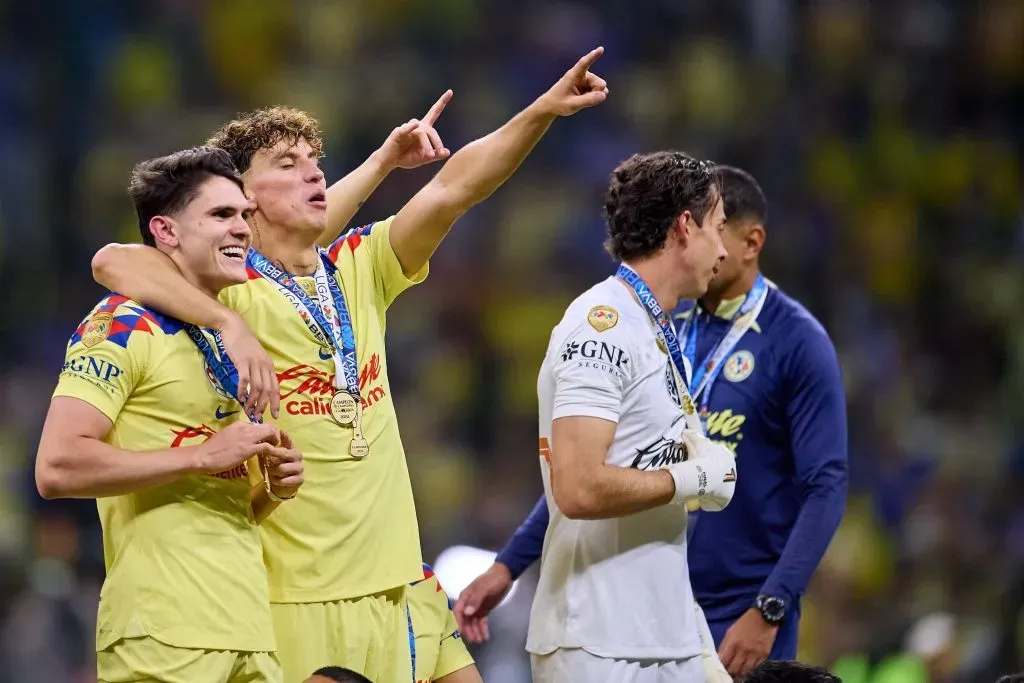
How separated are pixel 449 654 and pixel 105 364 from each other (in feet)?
5.00

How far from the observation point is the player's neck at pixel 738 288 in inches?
193

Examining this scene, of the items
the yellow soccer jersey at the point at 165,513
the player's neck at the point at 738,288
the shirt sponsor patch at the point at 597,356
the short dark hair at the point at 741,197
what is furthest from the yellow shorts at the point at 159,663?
the short dark hair at the point at 741,197

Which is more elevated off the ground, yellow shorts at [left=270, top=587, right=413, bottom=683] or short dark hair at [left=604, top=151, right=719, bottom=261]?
short dark hair at [left=604, top=151, right=719, bottom=261]

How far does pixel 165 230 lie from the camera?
3.53m

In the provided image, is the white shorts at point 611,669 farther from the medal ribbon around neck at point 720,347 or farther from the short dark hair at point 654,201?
the medal ribbon around neck at point 720,347

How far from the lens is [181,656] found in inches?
128

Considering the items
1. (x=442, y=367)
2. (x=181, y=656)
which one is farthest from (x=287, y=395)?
(x=442, y=367)

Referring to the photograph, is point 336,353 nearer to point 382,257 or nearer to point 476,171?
point 382,257

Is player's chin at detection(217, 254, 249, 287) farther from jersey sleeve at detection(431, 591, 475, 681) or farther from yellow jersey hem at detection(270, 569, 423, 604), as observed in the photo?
jersey sleeve at detection(431, 591, 475, 681)

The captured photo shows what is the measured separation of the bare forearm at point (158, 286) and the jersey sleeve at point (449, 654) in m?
1.30

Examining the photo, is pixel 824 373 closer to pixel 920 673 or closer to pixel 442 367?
pixel 920 673

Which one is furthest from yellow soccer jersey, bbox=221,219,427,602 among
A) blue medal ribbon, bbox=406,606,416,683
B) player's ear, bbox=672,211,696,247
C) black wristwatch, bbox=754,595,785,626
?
black wristwatch, bbox=754,595,785,626

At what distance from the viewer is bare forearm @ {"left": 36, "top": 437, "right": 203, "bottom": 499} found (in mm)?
3158

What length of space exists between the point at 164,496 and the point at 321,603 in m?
0.60
